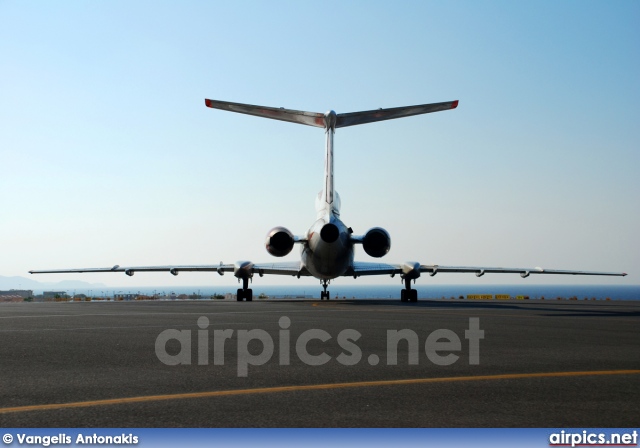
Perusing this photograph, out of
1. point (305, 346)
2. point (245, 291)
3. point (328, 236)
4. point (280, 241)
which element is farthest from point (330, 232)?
point (305, 346)

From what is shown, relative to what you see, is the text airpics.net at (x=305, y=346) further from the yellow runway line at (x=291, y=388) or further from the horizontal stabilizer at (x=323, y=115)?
the horizontal stabilizer at (x=323, y=115)

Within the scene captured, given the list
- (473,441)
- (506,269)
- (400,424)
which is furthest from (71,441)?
(506,269)

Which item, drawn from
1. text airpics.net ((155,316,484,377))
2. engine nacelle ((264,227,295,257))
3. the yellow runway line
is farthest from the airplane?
the yellow runway line

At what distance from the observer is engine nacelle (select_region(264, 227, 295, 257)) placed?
29.8 m

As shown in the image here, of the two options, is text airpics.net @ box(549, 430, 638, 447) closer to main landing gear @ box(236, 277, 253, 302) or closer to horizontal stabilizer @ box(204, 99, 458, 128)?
horizontal stabilizer @ box(204, 99, 458, 128)

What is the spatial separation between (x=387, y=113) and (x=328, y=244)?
289 inches

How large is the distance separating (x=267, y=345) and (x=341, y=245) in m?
19.5

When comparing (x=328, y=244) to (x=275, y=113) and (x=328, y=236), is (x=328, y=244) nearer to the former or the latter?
(x=328, y=236)

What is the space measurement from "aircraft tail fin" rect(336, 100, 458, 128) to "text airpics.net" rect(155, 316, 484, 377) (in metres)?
17.1

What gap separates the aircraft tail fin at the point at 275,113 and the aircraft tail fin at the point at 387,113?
47.5 inches

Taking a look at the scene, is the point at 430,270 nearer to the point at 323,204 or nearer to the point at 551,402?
the point at 323,204

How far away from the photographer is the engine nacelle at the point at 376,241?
29.2 m

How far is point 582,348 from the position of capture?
10.2 metres

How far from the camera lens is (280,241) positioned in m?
29.8
